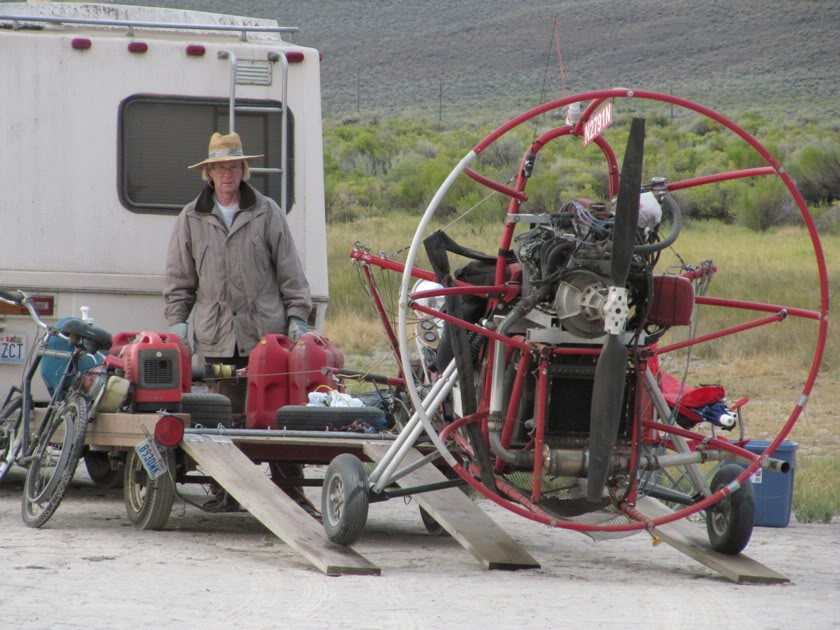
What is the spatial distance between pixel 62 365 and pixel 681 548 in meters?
3.43

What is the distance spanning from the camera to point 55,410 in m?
8.64

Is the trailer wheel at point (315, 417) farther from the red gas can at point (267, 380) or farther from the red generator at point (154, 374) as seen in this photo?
the red generator at point (154, 374)

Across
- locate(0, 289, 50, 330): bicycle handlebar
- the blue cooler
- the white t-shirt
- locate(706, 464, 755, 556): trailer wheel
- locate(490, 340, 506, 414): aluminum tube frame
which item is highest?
the white t-shirt

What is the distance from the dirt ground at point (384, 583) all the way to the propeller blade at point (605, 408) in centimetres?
52

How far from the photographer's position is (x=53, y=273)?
9.63 meters

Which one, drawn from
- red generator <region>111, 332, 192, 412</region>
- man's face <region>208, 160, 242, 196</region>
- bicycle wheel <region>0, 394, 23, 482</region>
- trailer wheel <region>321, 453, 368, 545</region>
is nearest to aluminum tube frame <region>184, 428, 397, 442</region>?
red generator <region>111, 332, 192, 412</region>

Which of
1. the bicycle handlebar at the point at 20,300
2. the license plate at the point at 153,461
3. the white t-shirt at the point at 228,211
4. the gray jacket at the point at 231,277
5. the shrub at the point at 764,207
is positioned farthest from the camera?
the shrub at the point at 764,207

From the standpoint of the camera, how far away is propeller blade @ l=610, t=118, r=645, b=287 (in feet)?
21.5

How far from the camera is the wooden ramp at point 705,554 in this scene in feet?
23.5

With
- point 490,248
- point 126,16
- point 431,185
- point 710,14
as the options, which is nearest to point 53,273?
point 126,16

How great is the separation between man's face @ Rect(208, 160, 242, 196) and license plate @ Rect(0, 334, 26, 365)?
4.83ft

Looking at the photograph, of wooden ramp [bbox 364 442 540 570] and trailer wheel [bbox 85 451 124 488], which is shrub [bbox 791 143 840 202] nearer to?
trailer wheel [bbox 85 451 124 488]

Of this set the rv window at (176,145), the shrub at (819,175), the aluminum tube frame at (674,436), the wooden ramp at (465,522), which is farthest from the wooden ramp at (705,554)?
the shrub at (819,175)

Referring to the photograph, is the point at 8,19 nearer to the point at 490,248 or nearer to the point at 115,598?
the point at 115,598
